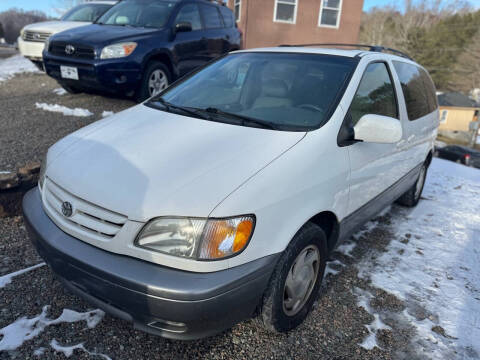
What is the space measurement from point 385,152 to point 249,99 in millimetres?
1134

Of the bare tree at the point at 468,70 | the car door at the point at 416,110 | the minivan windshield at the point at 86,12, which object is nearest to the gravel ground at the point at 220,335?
the car door at the point at 416,110

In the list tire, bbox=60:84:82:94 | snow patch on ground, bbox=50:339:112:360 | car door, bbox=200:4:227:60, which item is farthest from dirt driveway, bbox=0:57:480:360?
car door, bbox=200:4:227:60

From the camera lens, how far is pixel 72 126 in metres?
5.23

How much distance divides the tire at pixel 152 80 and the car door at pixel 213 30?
1.20 meters

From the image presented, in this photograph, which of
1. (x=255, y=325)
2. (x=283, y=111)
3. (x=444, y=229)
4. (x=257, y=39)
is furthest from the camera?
(x=257, y=39)

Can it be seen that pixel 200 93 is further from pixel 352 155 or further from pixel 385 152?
pixel 385 152

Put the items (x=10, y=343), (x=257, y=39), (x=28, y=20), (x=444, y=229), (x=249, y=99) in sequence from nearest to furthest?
1. (x=10, y=343)
2. (x=249, y=99)
3. (x=444, y=229)
4. (x=257, y=39)
5. (x=28, y=20)

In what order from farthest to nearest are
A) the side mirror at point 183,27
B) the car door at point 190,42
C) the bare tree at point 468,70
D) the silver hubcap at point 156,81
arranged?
the bare tree at point 468,70 < the car door at point 190,42 < the side mirror at point 183,27 < the silver hubcap at point 156,81

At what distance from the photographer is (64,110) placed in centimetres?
593

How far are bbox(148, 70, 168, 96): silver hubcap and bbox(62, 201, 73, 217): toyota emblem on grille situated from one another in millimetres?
4143

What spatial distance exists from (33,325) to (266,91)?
7.15 feet

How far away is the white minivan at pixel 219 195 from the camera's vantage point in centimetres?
167

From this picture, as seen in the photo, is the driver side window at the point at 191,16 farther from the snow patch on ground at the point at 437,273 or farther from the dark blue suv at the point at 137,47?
the snow patch on ground at the point at 437,273

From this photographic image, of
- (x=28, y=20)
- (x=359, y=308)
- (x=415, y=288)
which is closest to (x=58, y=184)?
(x=359, y=308)
